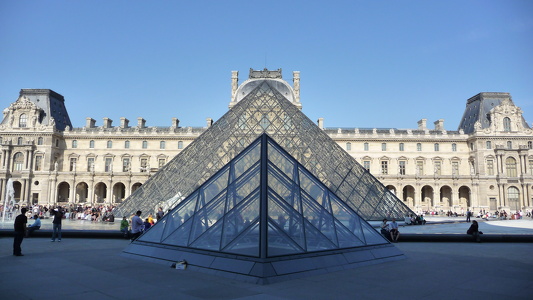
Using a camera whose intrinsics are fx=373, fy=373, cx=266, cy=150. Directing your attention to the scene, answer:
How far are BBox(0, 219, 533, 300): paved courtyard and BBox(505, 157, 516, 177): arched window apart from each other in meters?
39.2

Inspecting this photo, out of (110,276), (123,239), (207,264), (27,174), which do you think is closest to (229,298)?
(207,264)

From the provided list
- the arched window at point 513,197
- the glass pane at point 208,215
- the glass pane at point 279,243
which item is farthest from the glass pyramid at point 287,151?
the arched window at point 513,197

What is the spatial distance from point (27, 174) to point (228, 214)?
41.9 meters

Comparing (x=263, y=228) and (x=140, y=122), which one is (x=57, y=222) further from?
(x=140, y=122)

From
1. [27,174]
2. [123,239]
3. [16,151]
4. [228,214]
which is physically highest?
[16,151]

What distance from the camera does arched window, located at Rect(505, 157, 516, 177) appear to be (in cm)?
4053

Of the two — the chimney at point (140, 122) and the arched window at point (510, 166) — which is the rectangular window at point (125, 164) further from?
the arched window at point (510, 166)

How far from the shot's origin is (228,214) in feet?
21.2

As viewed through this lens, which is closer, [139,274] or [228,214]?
[139,274]

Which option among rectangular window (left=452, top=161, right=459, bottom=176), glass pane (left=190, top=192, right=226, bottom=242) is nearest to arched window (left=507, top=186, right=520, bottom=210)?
rectangular window (left=452, top=161, right=459, bottom=176)

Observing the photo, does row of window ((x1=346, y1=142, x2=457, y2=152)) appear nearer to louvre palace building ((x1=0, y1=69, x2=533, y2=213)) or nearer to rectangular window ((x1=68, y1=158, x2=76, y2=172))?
louvre palace building ((x1=0, y1=69, x2=533, y2=213))

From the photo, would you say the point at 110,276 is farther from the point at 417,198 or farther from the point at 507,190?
the point at 507,190

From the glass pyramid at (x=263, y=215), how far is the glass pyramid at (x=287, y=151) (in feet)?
30.6

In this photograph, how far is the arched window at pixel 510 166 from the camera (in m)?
40.5
